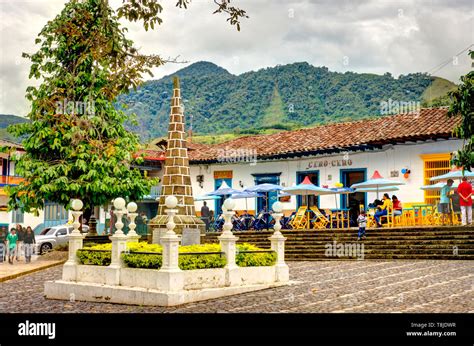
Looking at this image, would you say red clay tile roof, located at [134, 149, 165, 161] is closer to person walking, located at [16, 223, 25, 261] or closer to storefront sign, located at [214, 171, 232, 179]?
storefront sign, located at [214, 171, 232, 179]

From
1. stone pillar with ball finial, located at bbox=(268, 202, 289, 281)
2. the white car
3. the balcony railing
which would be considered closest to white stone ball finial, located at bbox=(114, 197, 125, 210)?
stone pillar with ball finial, located at bbox=(268, 202, 289, 281)

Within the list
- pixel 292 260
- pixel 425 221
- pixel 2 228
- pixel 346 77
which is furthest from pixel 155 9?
pixel 346 77

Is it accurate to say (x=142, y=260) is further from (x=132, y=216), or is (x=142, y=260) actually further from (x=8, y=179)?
(x=8, y=179)

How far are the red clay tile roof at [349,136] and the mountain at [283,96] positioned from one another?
11.6 meters

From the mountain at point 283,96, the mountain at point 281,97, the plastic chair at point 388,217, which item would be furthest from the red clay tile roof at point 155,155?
the plastic chair at point 388,217

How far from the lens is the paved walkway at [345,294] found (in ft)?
30.0

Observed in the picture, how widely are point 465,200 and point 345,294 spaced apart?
28.8 ft

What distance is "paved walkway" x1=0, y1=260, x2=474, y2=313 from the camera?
9.15m

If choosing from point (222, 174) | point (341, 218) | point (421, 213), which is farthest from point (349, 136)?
point (222, 174)

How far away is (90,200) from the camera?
20.1 metres

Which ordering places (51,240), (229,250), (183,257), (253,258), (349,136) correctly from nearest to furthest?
(183,257) → (229,250) → (253,258) → (349,136) → (51,240)

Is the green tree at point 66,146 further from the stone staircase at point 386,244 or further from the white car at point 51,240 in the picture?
the white car at point 51,240

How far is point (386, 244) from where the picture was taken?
1803 centimetres
